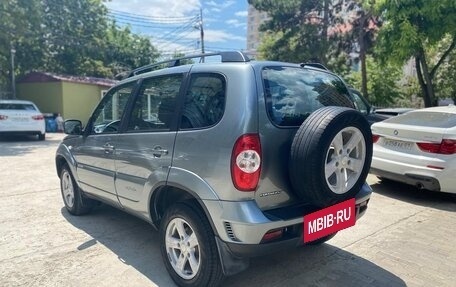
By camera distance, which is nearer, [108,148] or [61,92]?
[108,148]

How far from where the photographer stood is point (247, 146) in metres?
2.55

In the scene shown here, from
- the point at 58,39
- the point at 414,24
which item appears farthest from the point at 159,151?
the point at 58,39

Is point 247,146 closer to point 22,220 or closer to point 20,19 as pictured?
point 22,220

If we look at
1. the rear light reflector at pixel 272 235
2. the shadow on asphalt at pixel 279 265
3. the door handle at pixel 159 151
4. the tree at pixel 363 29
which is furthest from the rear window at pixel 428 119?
the tree at pixel 363 29

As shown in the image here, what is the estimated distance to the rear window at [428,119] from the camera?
5.41 meters

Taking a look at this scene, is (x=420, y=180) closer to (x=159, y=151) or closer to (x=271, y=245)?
(x=271, y=245)

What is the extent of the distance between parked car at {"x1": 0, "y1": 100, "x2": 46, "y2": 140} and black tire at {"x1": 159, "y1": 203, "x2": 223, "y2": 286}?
11812 mm

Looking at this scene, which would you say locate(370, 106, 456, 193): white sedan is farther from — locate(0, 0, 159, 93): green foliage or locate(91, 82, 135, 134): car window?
locate(0, 0, 159, 93): green foliage

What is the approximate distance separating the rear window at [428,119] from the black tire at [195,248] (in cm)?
419

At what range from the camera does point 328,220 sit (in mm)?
2824

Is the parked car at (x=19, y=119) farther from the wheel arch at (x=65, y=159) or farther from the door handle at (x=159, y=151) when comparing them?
the door handle at (x=159, y=151)

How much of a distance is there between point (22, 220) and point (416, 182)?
5.32 meters

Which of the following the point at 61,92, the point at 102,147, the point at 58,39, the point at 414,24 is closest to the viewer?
the point at 102,147

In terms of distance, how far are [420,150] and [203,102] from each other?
3.89m
